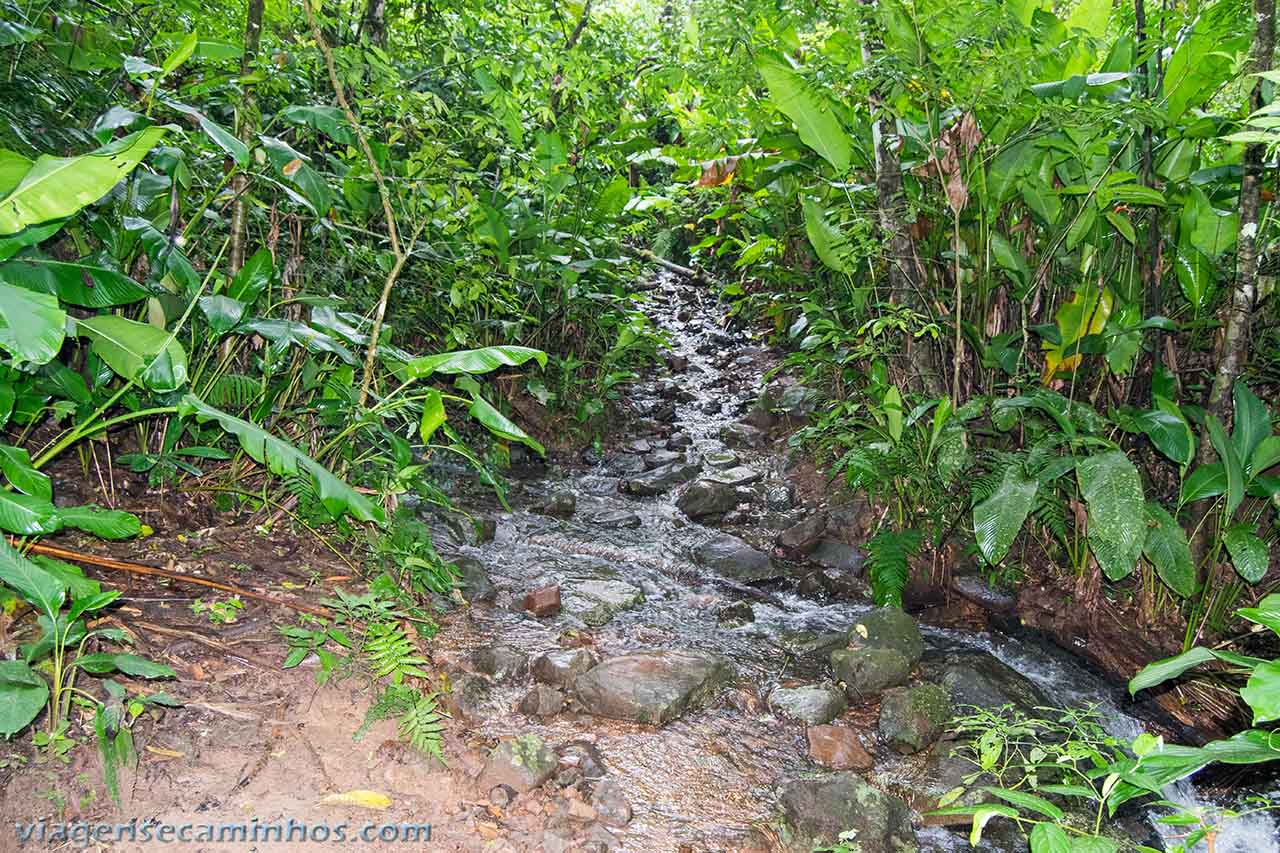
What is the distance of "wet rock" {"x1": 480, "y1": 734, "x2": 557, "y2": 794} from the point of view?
218 cm

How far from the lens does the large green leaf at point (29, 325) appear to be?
1653mm

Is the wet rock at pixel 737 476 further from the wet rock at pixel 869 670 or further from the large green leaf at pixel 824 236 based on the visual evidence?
the wet rock at pixel 869 670

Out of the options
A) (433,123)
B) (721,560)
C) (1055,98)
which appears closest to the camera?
(433,123)

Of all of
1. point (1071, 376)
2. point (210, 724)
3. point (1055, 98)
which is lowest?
point (210, 724)

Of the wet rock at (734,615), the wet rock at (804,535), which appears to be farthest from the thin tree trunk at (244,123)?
the wet rock at (804,535)

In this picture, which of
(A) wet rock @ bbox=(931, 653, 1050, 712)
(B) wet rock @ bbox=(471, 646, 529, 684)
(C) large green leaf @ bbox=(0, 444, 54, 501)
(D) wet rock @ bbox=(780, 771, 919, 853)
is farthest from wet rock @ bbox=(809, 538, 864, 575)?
(C) large green leaf @ bbox=(0, 444, 54, 501)

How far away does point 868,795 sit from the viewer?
229 cm

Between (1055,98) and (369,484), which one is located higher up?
A: (1055,98)

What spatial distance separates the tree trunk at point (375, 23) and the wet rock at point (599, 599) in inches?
114

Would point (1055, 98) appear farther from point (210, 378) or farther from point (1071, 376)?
point (210, 378)

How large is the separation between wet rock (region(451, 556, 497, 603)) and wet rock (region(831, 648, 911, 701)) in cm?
138

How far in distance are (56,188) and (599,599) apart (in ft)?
7.84

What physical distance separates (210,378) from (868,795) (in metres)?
2.50

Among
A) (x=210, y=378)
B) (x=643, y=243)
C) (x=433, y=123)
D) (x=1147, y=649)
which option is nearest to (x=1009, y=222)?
(x=1147, y=649)
